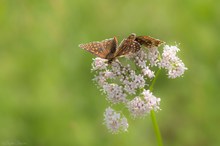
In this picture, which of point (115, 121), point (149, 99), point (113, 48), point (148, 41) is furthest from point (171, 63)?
point (115, 121)

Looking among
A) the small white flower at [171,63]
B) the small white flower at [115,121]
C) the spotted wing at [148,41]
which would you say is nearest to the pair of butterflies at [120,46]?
the spotted wing at [148,41]

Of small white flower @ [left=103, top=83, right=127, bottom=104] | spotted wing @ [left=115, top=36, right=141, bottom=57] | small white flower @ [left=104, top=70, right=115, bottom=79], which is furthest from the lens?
small white flower @ [left=104, top=70, right=115, bottom=79]

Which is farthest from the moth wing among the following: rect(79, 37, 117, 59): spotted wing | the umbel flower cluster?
the umbel flower cluster

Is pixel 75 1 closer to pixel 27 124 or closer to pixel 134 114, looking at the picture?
pixel 27 124

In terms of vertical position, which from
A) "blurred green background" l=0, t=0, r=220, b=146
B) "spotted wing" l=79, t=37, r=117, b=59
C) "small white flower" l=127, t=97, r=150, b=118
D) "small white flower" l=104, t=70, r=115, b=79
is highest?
"blurred green background" l=0, t=0, r=220, b=146

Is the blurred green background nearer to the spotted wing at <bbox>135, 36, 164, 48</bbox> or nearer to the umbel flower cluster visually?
the umbel flower cluster

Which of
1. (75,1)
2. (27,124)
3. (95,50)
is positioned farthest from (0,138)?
(75,1)
